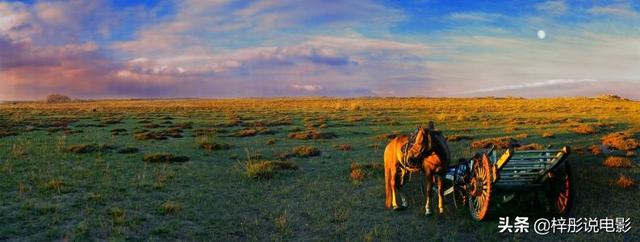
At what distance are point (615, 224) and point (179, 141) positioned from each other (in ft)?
67.8

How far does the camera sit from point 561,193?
934 cm

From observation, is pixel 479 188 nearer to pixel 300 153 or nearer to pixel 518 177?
pixel 518 177

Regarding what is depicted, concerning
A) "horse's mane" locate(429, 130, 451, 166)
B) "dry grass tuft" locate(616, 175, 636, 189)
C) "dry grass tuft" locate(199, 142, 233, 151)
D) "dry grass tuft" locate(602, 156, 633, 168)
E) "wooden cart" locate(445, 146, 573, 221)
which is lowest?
"dry grass tuft" locate(199, 142, 233, 151)

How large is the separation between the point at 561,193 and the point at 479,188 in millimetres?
1872

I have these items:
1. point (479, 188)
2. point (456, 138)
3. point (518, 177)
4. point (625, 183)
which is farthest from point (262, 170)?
point (456, 138)

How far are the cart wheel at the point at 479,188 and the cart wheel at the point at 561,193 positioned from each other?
1498 mm

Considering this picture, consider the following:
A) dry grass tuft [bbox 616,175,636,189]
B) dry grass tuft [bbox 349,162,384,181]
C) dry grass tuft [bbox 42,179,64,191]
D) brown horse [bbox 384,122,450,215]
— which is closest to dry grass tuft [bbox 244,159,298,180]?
dry grass tuft [bbox 349,162,384,181]

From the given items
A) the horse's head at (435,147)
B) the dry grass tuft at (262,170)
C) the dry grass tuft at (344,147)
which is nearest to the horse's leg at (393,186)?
the horse's head at (435,147)

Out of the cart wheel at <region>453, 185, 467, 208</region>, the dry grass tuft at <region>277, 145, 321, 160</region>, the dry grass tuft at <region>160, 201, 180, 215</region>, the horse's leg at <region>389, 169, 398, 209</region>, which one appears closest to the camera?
the cart wheel at <region>453, 185, 467, 208</region>

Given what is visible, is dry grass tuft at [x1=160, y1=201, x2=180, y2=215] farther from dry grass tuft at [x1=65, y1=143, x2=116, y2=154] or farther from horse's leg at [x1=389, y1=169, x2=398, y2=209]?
dry grass tuft at [x1=65, y1=143, x2=116, y2=154]

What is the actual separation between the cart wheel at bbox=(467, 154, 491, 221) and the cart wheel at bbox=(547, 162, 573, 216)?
4.92 feet

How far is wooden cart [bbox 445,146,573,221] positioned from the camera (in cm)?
832

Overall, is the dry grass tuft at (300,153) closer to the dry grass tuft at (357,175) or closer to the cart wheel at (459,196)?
the dry grass tuft at (357,175)

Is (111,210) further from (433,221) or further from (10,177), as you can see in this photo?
(433,221)
